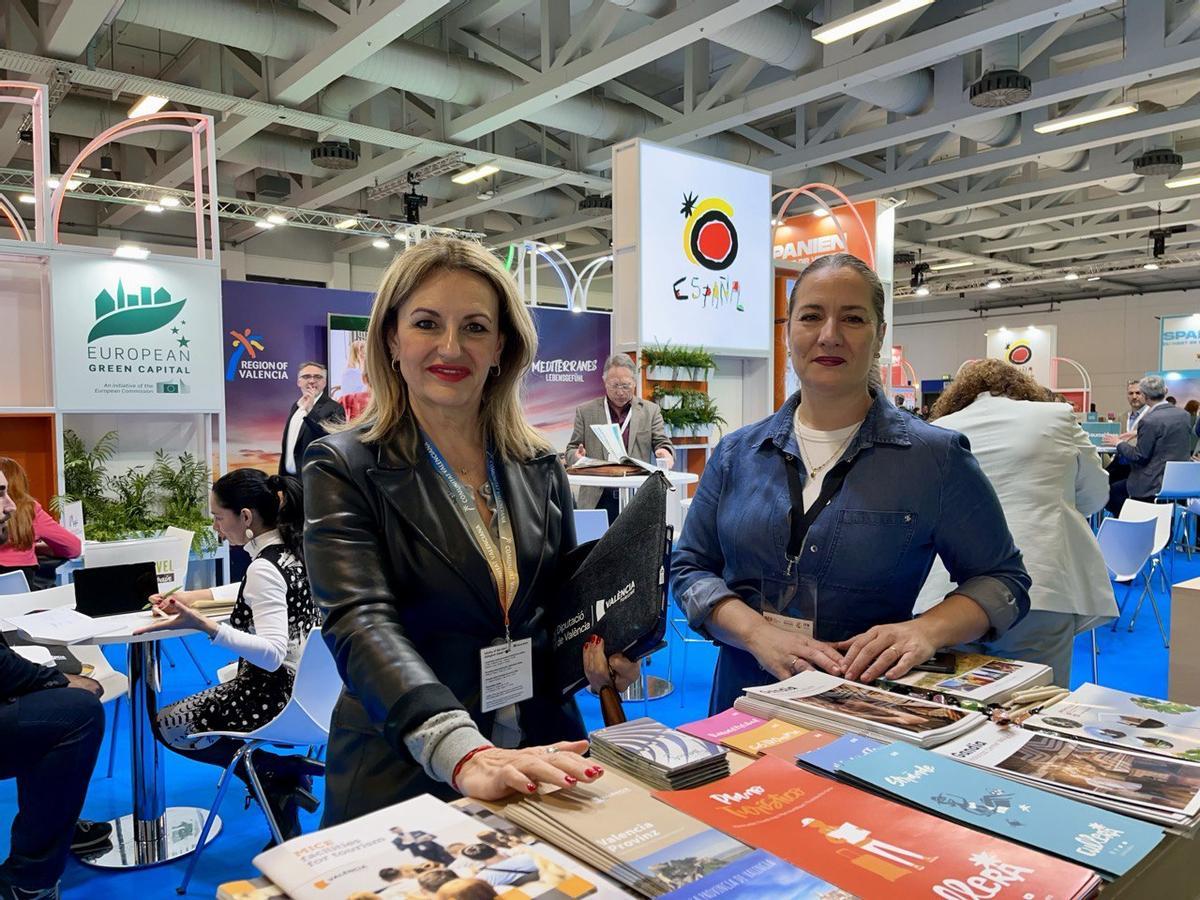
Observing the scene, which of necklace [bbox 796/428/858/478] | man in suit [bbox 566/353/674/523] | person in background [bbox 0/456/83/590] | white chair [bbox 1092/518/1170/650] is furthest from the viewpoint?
man in suit [bbox 566/353/674/523]

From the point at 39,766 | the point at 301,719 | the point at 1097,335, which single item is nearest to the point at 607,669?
the point at 301,719

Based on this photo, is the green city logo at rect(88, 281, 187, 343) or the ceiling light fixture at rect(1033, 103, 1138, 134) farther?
the ceiling light fixture at rect(1033, 103, 1138, 134)

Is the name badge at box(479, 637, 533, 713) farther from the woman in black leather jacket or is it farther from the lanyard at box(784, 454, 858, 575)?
the lanyard at box(784, 454, 858, 575)

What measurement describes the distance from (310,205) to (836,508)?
12432mm

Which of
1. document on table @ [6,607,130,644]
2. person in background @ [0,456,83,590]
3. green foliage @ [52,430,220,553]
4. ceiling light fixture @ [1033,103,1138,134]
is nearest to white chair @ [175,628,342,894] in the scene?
document on table @ [6,607,130,644]

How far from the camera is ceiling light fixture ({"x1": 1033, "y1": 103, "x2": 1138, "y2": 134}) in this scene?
26.5 feet

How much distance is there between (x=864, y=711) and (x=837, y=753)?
6.1 inches

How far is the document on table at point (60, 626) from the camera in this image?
8.51 feet

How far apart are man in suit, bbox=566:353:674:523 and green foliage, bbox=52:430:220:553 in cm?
274

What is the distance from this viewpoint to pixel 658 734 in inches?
39.3

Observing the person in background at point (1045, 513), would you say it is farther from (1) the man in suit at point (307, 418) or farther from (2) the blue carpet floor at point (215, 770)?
(1) the man in suit at point (307, 418)

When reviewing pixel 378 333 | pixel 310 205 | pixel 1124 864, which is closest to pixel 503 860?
pixel 1124 864

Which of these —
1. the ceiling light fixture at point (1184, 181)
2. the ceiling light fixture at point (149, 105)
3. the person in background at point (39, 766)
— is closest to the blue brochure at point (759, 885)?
the person in background at point (39, 766)

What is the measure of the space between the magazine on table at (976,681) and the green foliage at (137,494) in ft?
18.0
